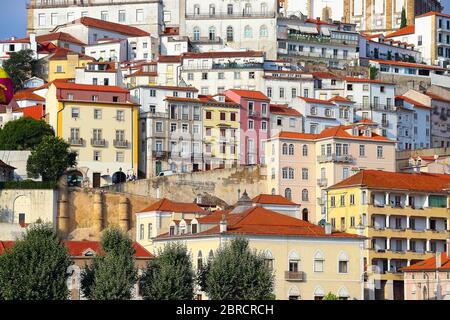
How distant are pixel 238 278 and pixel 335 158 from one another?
102 ft

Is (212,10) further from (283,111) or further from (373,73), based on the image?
(283,111)

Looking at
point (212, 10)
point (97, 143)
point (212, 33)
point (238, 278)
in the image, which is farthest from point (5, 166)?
point (212, 10)

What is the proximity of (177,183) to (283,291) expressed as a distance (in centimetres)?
2261

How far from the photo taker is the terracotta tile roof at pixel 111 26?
117 meters

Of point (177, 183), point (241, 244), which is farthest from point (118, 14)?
point (241, 244)

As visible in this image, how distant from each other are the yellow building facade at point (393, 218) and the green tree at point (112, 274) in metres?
16.7

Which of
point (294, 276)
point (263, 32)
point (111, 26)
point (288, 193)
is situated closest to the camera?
point (294, 276)

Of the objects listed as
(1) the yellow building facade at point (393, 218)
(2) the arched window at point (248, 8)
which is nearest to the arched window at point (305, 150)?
(1) the yellow building facade at point (393, 218)

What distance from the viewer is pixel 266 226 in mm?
63906

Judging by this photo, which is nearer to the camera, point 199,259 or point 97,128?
point 199,259

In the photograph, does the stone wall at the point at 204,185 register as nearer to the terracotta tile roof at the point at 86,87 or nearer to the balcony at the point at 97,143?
the balcony at the point at 97,143

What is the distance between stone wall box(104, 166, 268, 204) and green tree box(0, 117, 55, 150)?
630cm

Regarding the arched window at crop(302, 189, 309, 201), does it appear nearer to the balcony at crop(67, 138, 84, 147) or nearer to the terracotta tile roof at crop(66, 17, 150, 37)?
the balcony at crop(67, 138, 84, 147)

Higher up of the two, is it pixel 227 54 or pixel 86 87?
pixel 227 54
